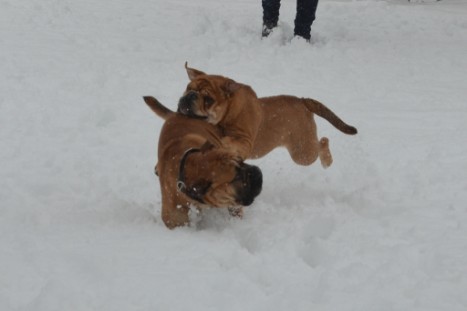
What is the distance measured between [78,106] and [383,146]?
3424mm

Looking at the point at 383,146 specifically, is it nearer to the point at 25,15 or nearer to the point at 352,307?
the point at 352,307

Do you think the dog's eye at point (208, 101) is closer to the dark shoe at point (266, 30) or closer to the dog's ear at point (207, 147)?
the dog's ear at point (207, 147)

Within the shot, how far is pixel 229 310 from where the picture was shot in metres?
3.04

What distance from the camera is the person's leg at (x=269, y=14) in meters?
9.23

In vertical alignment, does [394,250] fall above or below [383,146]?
above

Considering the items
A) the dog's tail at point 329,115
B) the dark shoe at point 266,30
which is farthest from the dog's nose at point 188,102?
the dark shoe at point 266,30

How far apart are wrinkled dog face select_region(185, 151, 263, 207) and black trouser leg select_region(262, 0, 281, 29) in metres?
6.17

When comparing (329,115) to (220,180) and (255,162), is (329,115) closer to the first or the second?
(255,162)

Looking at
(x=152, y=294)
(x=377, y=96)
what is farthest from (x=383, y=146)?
(x=152, y=294)

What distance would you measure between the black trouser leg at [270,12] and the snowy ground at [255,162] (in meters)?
0.29

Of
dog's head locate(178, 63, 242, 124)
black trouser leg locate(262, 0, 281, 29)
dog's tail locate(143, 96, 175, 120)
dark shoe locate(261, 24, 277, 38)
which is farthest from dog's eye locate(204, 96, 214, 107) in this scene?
black trouser leg locate(262, 0, 281, 29)

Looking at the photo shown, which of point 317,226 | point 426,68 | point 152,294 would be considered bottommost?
point 426,68

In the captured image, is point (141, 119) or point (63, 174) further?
point (141, 119)

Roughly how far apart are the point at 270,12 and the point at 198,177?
6.30m
